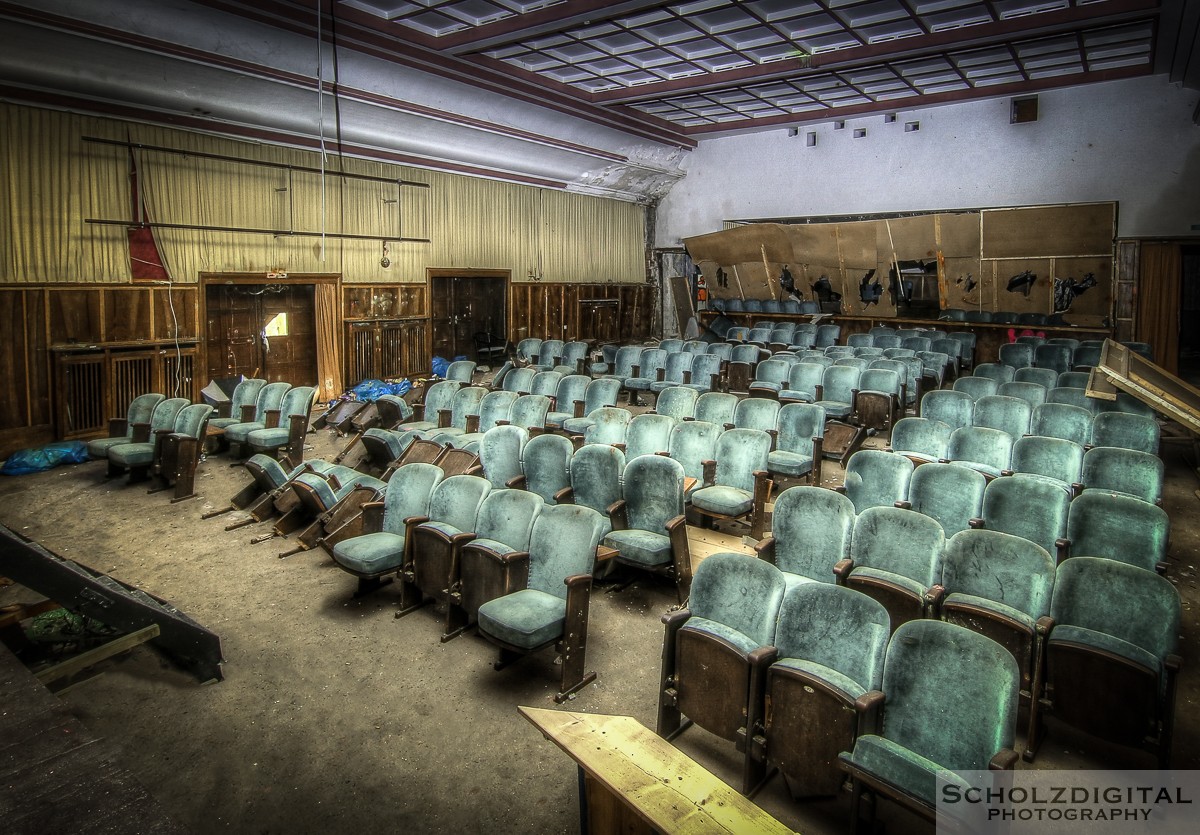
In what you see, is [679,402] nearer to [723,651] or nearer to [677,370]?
[677,370]

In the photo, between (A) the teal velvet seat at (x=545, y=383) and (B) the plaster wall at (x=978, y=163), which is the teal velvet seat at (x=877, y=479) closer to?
(A) the teal velvet seat at (x=545, y=383)

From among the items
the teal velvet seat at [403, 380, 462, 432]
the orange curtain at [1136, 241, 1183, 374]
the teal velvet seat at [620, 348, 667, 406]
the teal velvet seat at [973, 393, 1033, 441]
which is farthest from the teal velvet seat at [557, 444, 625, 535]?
the orange curtain at [1136, 241, 1183, 374]

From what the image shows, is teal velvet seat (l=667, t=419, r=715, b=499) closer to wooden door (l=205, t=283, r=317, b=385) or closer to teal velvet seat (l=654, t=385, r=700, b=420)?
teal velvet seat (l=654, t=385, r=700, b=420)

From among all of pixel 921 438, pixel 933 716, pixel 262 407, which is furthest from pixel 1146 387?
pixel 262 407

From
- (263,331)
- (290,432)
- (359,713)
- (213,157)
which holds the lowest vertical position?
(359,713)

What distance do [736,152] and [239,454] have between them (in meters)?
13.4

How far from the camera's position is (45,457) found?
26.5 ft

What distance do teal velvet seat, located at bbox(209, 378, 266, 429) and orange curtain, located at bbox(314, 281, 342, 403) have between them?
2906mm

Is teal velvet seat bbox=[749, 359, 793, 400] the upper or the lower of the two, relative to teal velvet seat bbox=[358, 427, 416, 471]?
upper

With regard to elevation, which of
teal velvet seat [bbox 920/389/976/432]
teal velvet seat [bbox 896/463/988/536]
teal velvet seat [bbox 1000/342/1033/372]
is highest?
teal velvet seat [bbox 1000/342/1033/372]

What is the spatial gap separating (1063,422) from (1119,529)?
2.58m

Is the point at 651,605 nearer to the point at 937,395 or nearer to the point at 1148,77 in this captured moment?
the point at 937,395

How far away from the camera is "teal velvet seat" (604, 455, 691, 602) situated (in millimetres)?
4590

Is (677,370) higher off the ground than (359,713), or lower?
higher
